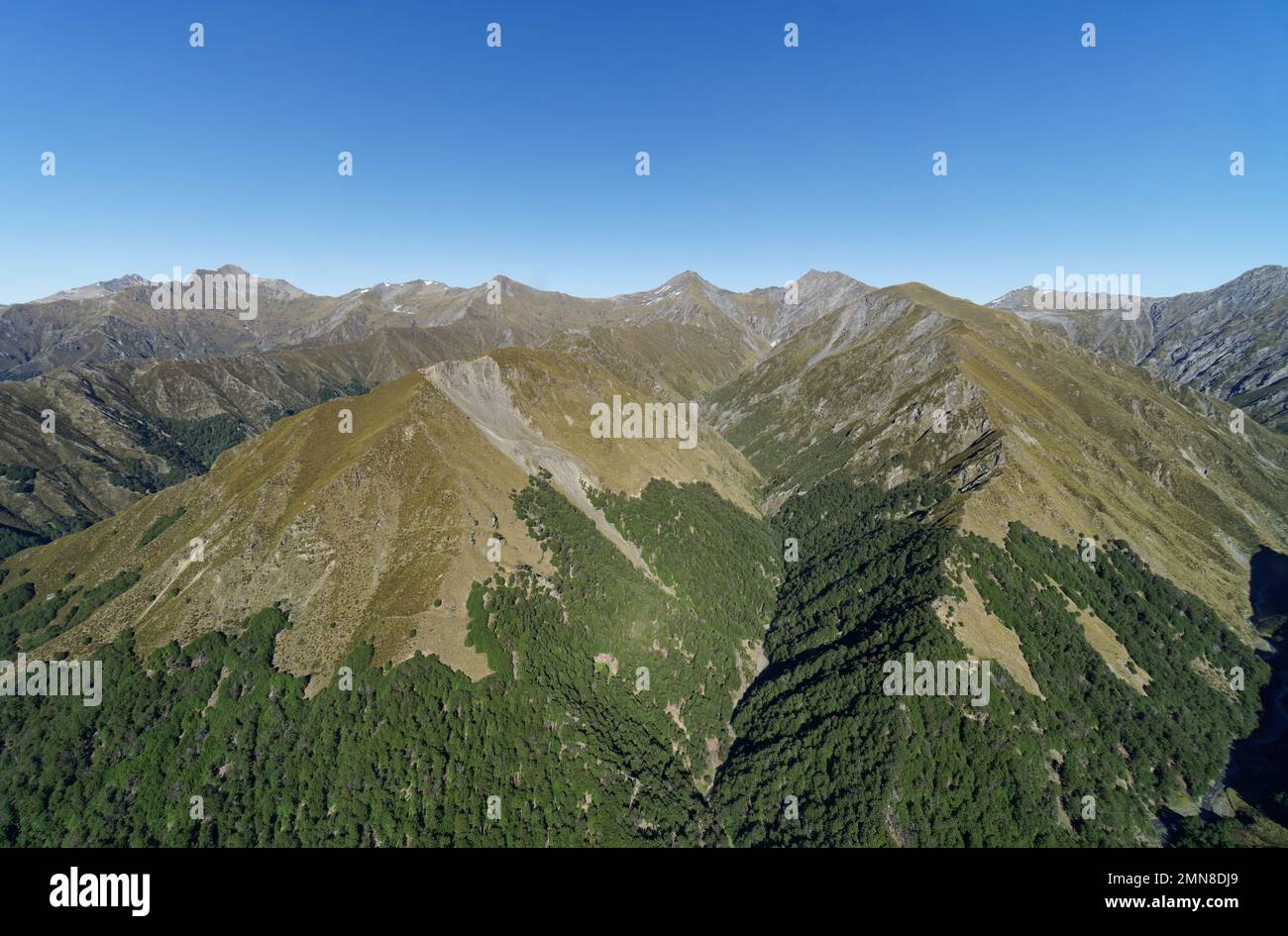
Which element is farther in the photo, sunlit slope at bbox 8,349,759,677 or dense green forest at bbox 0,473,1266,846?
sunlit slope at bbox 8,349,759,677

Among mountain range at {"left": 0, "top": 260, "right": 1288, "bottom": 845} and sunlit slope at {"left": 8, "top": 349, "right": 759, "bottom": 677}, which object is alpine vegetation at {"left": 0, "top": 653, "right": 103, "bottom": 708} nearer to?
sunlit slope at {"left": 8, "top": 349, "right": 759, "bottom": 677}

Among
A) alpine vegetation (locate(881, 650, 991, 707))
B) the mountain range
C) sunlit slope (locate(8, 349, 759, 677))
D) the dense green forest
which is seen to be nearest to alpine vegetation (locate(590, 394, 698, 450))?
the mountain range

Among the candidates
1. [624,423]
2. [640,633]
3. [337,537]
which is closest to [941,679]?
[640,633]

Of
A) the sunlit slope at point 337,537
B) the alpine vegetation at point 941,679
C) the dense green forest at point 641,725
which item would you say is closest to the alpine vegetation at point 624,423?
the sunlit slope at point 337,537

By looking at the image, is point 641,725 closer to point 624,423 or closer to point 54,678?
point 54,678

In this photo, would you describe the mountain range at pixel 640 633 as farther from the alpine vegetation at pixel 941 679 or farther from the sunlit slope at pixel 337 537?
the alpine vegetation at pixel 941 679

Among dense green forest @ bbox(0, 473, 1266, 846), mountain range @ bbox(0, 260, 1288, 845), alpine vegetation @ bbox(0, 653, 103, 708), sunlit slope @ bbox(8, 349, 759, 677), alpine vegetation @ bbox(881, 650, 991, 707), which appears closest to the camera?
dense green forest @ bbox(0, 473, 1266, 846)

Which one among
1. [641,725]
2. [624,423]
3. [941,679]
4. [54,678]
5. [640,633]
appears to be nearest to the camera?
[54,678]
